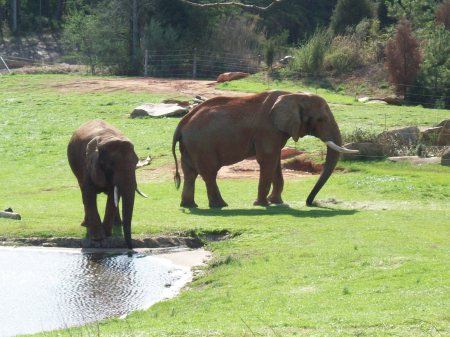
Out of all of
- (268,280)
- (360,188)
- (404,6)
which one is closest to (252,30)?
(404,6)

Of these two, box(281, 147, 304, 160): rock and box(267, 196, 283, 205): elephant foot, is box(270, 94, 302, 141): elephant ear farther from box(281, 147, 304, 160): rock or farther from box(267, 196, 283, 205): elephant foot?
box(281, 147, 304, 160): rock

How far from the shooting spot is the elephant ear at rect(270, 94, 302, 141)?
73.7ft

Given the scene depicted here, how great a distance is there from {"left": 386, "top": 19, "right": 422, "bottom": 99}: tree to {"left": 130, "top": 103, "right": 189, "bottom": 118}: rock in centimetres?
1058

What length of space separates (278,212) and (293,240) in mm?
3547

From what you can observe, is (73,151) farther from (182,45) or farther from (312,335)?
(182,45)

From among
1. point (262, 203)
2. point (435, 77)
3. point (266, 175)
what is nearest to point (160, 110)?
point (435, 77)

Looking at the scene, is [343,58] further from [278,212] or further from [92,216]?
[92,216]

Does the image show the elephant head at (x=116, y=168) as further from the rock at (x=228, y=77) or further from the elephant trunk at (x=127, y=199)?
the rock at (x=228, y=77)

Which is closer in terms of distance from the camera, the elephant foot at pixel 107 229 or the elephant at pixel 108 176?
the elephant at pixel 108 176

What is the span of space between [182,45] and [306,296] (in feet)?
151

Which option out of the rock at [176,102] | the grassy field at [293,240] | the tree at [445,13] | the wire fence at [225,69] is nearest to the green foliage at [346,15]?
the wire fence at [225,69]

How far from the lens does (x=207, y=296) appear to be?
1451 cm

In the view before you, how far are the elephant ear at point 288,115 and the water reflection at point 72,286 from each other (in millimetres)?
5552

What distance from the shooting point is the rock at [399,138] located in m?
30.6
